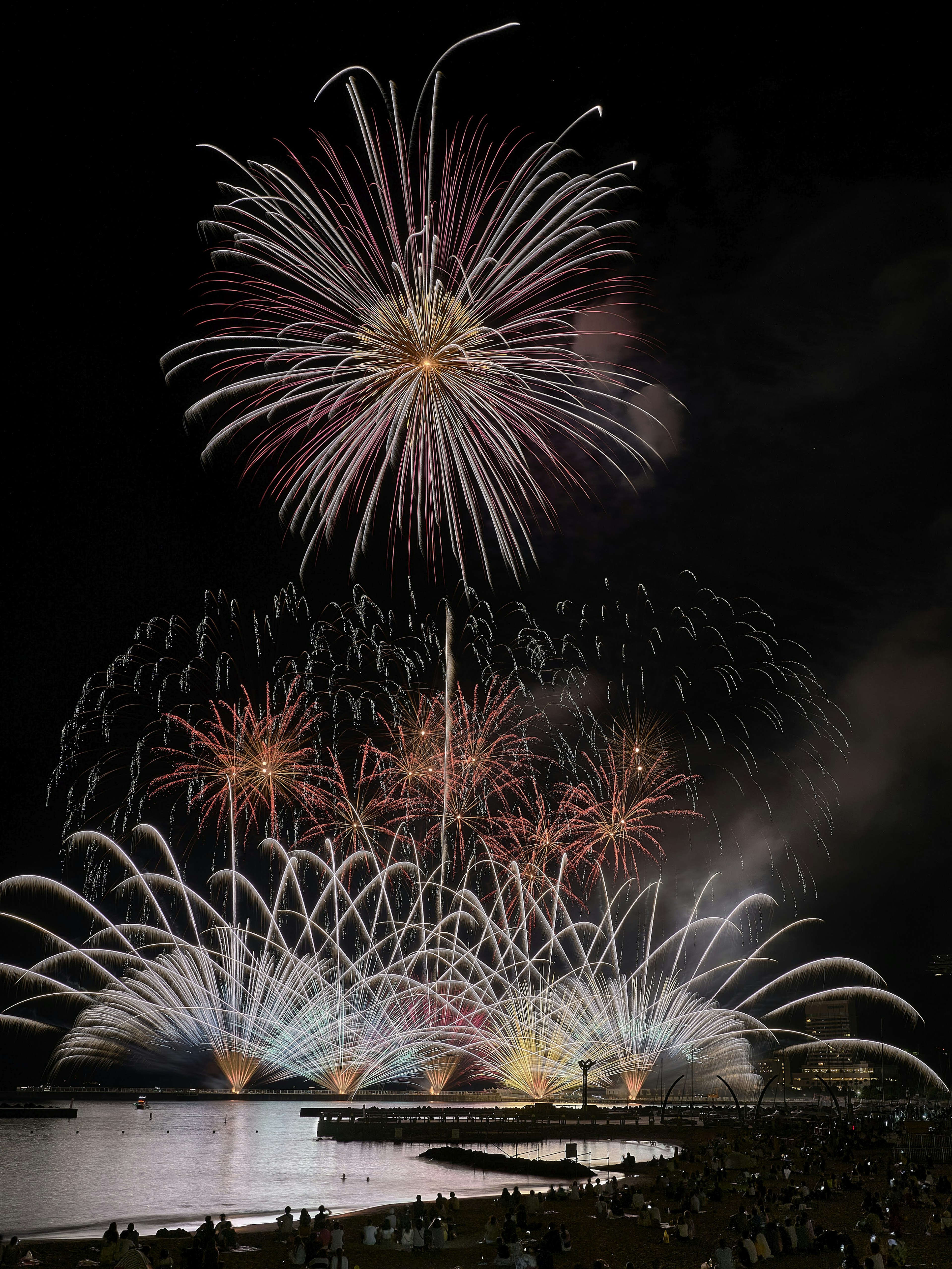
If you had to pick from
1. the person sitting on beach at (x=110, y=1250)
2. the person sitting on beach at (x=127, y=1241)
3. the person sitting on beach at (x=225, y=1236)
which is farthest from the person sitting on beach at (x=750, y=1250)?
the person sitting on beach at (x=110, y=1250)

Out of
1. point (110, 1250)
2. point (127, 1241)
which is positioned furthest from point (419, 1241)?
point (110, 1250)

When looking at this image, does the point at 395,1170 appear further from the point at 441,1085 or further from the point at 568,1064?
the point at 441,1085

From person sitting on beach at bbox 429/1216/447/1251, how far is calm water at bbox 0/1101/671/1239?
8993 millimetres

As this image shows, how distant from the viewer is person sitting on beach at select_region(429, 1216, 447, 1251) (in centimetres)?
2822

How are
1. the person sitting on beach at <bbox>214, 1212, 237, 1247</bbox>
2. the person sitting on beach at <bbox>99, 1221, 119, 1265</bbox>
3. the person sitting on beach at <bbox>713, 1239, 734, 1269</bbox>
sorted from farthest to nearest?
1. the person sitting on beach at <bbox>214, 1212, 237, 1247</bbox>
2. the person sitting on beach at <bbox>99, 1221, 119, 1265</bbox>
3. the person sitting on beach at <bbox>713, 1239, 734, 1269</bbox>

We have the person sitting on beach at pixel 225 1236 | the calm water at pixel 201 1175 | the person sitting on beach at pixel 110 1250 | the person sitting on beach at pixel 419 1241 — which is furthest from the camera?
the calm water at pixel 201 1175

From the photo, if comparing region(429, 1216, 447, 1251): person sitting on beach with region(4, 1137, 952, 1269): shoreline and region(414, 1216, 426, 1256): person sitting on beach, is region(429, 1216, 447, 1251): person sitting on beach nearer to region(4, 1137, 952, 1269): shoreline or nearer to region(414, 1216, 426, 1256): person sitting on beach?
region(414, 1216, 426, 1256): person sitting on beach

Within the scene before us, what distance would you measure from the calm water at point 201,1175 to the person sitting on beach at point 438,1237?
899cm

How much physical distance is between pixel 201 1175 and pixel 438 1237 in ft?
87.9

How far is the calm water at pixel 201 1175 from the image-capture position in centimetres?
3800

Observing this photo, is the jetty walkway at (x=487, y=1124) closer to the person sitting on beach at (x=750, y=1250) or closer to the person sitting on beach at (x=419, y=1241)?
the person sitting on beach at (x=419, y=1241)

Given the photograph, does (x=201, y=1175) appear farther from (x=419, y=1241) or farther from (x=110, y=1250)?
(x=419, y=1241)

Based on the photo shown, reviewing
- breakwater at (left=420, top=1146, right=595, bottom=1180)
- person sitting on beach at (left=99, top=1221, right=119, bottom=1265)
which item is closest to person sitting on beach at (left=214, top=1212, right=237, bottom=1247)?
person sitting on beach at (left=99, top=1221, right=119, bottom=1265)

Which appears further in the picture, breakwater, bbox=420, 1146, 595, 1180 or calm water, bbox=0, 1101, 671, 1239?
breakwater, bbox=420, 1146, 595, 1180
